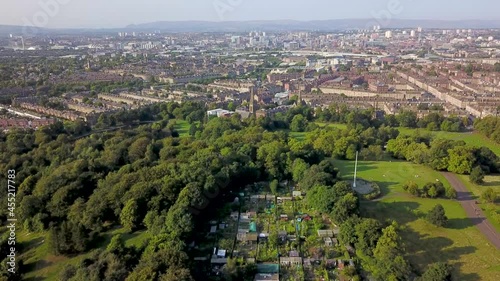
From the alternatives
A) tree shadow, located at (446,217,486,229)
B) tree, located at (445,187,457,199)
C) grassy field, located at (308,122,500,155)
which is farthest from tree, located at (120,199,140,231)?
grassy field, located at (308,122,500,155)

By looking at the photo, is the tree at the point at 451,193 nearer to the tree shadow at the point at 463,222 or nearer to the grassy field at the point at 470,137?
the tree shadow at the point at 463,222

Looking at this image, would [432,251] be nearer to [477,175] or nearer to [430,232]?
[430,232]

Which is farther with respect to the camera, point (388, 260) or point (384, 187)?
point (384, 187)

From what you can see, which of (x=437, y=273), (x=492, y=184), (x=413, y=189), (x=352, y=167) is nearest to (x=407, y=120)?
(x=352, y=167)

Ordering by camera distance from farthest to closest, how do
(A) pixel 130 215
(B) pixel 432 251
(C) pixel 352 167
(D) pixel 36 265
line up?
(C) pixel 352 167, (A) pixel 130 215, (B) pixel 432 251, (D) pixel 36 265

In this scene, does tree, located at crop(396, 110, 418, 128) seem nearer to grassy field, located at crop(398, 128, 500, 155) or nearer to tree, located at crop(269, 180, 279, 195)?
grassy field, located at crop(398, 128, 500, 155)

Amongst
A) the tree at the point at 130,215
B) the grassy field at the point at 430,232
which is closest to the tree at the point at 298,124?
the grassy field at the point at 430,232

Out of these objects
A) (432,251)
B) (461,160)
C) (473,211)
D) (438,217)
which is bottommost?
(432,251)

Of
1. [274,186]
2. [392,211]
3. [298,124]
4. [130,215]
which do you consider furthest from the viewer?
[298,124]
